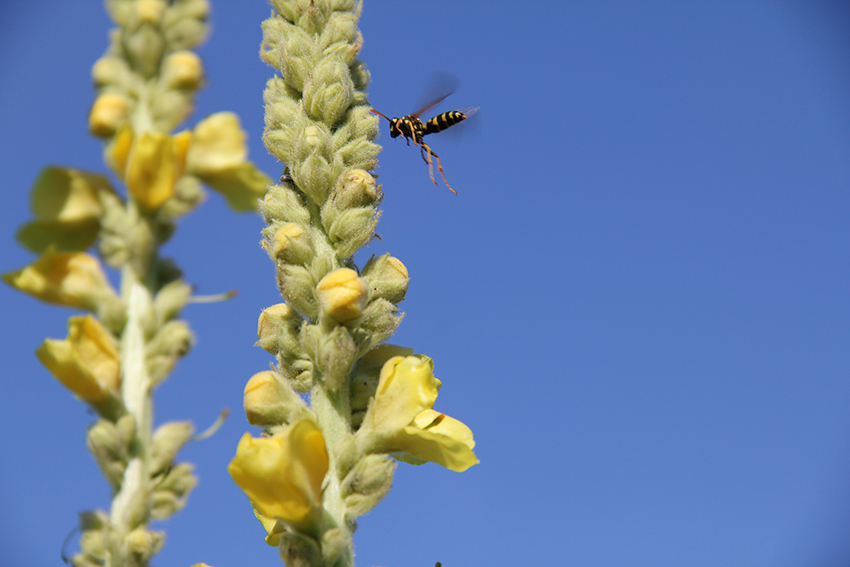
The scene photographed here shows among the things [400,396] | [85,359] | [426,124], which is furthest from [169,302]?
[426,124]

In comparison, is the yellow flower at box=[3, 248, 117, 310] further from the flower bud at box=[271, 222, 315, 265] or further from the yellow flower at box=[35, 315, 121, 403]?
the flower bud at box=[271, 222, 315, 265]

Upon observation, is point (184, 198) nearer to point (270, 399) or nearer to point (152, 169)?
point (152, 169)

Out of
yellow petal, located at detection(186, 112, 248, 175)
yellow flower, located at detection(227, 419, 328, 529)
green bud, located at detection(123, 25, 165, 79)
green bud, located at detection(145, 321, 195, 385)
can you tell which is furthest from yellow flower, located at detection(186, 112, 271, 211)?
yellow flower, located at detection(227, 419, 328, 529)

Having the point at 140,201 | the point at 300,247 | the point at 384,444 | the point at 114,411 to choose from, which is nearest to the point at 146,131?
the point at 140,201

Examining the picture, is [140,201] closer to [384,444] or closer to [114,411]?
[114,411]

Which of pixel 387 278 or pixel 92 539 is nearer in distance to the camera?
pixel 92 539
